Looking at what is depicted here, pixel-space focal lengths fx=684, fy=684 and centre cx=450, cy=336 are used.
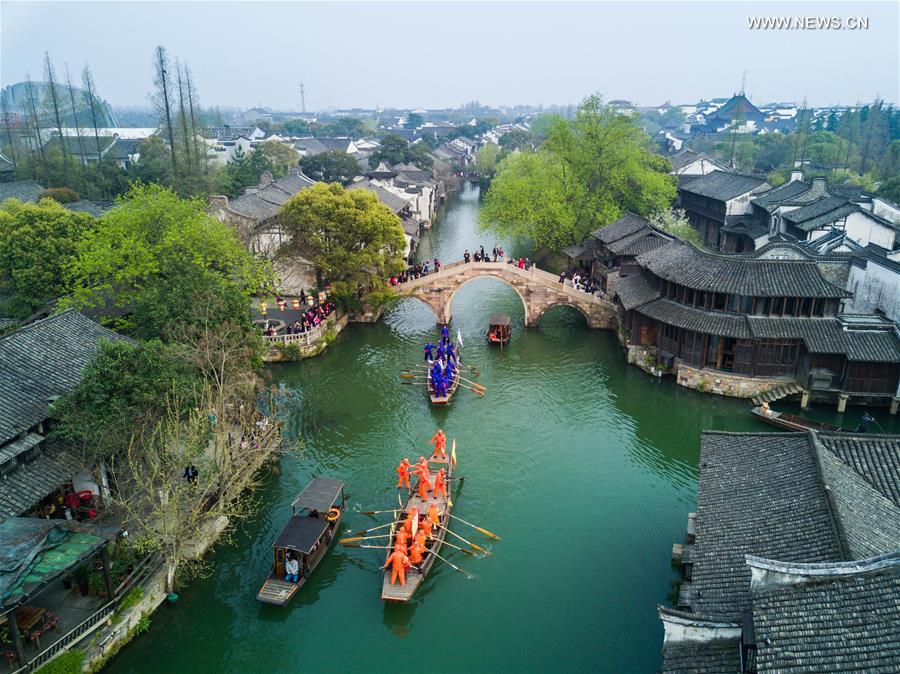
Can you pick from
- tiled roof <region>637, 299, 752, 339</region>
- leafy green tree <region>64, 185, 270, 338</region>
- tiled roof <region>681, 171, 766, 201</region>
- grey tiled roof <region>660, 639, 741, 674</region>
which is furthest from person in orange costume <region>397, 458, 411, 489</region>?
tiled roof <region>681, 171, 766, 201</region>

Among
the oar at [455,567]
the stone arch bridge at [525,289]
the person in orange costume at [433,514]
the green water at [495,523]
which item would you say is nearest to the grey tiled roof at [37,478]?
the green water at [495,523]

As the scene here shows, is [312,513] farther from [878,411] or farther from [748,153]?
[748,153]

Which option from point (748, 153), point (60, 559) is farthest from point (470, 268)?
point (748, 153)

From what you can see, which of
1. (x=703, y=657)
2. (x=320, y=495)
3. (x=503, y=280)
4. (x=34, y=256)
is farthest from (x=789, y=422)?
(x=34, y=256)

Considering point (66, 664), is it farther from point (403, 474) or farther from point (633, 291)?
point (633, 291)

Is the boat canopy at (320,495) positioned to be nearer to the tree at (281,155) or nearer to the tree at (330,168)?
the tree at (330,168)

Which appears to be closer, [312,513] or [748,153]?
[312,513]

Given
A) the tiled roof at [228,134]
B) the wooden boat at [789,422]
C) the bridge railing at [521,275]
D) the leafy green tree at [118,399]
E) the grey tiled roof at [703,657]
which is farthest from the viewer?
the tiled roof at [228,134]

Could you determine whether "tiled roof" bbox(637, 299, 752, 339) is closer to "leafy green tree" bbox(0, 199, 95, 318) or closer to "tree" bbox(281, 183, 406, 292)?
"tree" bbox(281, 183, 406, 292)
